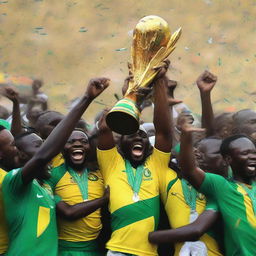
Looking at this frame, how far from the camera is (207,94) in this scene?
6219 millimetres

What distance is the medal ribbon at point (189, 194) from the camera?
209 inches

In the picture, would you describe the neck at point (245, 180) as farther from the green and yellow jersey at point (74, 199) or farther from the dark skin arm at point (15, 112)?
the dark skin arm at point (15, 112)

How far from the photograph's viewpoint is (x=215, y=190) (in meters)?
5.14

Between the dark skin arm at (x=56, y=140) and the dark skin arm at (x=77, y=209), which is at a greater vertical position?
the dark skin arm at (x=56, y=140)

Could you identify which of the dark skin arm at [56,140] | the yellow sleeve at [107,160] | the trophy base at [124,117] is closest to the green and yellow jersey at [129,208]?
the yellow sleeve at [107,160]

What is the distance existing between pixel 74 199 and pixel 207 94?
1.57 meters

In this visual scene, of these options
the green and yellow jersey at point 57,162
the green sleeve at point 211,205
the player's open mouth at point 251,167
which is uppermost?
the player's open mouth at point 251,167

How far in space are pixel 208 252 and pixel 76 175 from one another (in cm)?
110

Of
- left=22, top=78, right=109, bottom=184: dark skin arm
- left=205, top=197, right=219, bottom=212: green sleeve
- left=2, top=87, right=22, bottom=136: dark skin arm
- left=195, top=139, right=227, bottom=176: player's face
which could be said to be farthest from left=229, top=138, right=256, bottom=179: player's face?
left=2, top=87, right=22, bottom=136: dark skin arm

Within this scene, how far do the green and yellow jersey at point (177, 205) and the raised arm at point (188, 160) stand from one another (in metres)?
0.24

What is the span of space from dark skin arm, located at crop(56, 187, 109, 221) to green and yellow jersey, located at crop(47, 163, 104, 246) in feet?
0.22

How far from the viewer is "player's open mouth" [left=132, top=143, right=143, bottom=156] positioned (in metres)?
5.54

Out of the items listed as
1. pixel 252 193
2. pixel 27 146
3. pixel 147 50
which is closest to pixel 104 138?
pixel 27 146

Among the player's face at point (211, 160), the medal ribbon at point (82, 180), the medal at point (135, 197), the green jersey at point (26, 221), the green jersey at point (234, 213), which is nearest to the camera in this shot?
the green jersey at point (26, 221)
